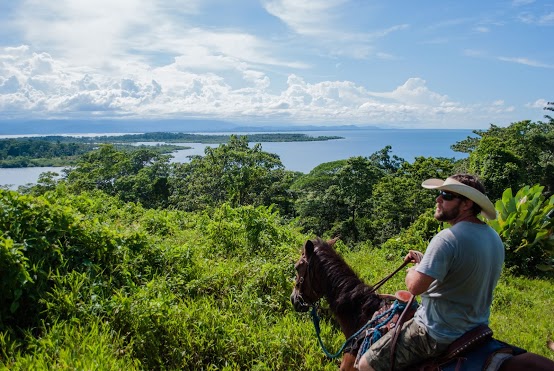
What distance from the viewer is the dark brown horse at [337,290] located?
358 cm

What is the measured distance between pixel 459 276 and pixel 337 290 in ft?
4.49

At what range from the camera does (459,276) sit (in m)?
2.58

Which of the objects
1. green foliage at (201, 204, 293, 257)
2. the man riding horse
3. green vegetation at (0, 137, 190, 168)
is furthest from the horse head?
green vegetation at (0, 137, 190, 168)

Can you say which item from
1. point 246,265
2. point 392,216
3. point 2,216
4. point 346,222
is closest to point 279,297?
point 246,265

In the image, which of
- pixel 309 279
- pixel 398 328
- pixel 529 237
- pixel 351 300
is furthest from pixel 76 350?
pixel 529 237

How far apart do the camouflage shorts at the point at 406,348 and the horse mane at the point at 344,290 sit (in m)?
0.48

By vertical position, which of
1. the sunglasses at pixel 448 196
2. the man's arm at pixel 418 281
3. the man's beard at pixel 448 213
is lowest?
the man's arm at pixel 418 281

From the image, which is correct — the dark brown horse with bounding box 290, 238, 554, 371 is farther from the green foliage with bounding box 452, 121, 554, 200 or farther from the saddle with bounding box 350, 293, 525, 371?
the green foliage with bounding box 452, 121, 554, 200

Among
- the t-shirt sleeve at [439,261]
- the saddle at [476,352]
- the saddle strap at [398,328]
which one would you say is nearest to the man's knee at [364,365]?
the saddle strap at [398,328]

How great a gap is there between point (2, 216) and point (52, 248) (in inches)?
28.3

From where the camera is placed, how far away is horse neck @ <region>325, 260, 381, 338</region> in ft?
11.7

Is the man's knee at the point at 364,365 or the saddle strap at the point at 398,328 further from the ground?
the saddle strap at the point at 398,328

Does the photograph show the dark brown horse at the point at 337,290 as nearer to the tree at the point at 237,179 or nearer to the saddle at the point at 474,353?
the saddle at the point at 474,353

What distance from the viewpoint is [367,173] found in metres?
30.8
